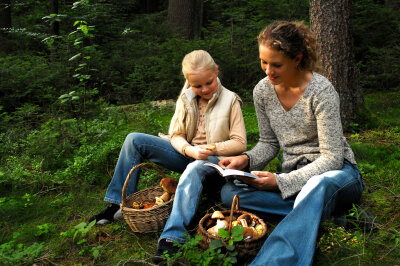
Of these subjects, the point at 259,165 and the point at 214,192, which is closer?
the point at 259,165

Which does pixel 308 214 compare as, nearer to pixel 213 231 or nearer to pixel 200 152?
pixel 213 231

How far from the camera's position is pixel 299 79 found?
2480 millimetres

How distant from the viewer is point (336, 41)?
422cm

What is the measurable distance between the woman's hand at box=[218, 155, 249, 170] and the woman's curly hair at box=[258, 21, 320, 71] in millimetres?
800

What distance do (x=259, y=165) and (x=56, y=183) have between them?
235 centimetres

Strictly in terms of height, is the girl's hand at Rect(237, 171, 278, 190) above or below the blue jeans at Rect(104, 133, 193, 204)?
above

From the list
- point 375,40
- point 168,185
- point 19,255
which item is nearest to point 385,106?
point 375,40

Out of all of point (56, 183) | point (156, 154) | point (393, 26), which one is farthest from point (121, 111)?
point (393, 26)

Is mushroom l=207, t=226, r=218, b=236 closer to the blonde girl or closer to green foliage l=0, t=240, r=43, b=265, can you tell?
Answer: the blonde girl

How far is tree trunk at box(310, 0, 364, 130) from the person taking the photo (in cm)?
416

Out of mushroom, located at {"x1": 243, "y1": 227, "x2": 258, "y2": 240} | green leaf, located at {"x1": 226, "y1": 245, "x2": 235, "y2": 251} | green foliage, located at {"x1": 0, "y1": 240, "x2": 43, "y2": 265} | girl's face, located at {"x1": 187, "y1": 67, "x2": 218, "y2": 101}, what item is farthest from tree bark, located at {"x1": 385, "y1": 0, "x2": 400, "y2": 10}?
green foliage, located at {"x1": 0, "y1": 240, "x2": 43, "y2": 265}

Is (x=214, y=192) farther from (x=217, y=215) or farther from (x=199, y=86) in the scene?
(x=199, y=86)

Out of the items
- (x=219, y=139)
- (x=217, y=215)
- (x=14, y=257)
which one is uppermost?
(x=219, y=139)

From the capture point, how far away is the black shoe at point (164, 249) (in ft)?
7.48
